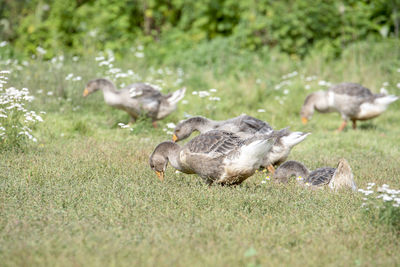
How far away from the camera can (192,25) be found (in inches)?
750

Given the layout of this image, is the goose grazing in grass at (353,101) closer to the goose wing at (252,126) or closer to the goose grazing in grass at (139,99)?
the goose grazing in grass at (139,99)

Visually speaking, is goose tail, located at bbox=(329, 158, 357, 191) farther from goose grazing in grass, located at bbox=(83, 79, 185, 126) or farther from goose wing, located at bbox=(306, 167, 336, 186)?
goose grazing in grass, located at bbox=(83, 79, 185, 126)

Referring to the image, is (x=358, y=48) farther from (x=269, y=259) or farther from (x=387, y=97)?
(x=269, y=259)

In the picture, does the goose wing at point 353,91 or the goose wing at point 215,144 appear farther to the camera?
the goose wing at point 353,91

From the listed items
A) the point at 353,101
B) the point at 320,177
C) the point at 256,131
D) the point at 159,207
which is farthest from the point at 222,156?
the point at 353,101

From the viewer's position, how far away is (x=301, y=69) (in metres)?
15.6

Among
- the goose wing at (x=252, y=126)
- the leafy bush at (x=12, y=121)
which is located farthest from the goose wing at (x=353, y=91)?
the leafy bush at (x=12, y=121)

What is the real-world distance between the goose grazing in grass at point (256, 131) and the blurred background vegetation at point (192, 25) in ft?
28.4

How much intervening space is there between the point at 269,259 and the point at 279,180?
10.4ft

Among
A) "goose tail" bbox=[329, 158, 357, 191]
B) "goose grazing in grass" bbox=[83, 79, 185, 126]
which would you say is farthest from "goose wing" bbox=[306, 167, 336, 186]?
"goose grazing in grass" bbox=[83, 79, 185, 126]

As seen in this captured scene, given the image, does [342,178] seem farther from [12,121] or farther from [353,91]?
[353,91]

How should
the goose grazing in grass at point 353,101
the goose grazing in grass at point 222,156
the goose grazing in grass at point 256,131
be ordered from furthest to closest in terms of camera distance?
the goose grazing in grass at point 353,101 → the goose grazing in grass at point 256,131 → the goose grazing in grass at point 222,156

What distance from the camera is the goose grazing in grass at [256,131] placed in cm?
803

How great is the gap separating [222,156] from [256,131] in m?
1.86
